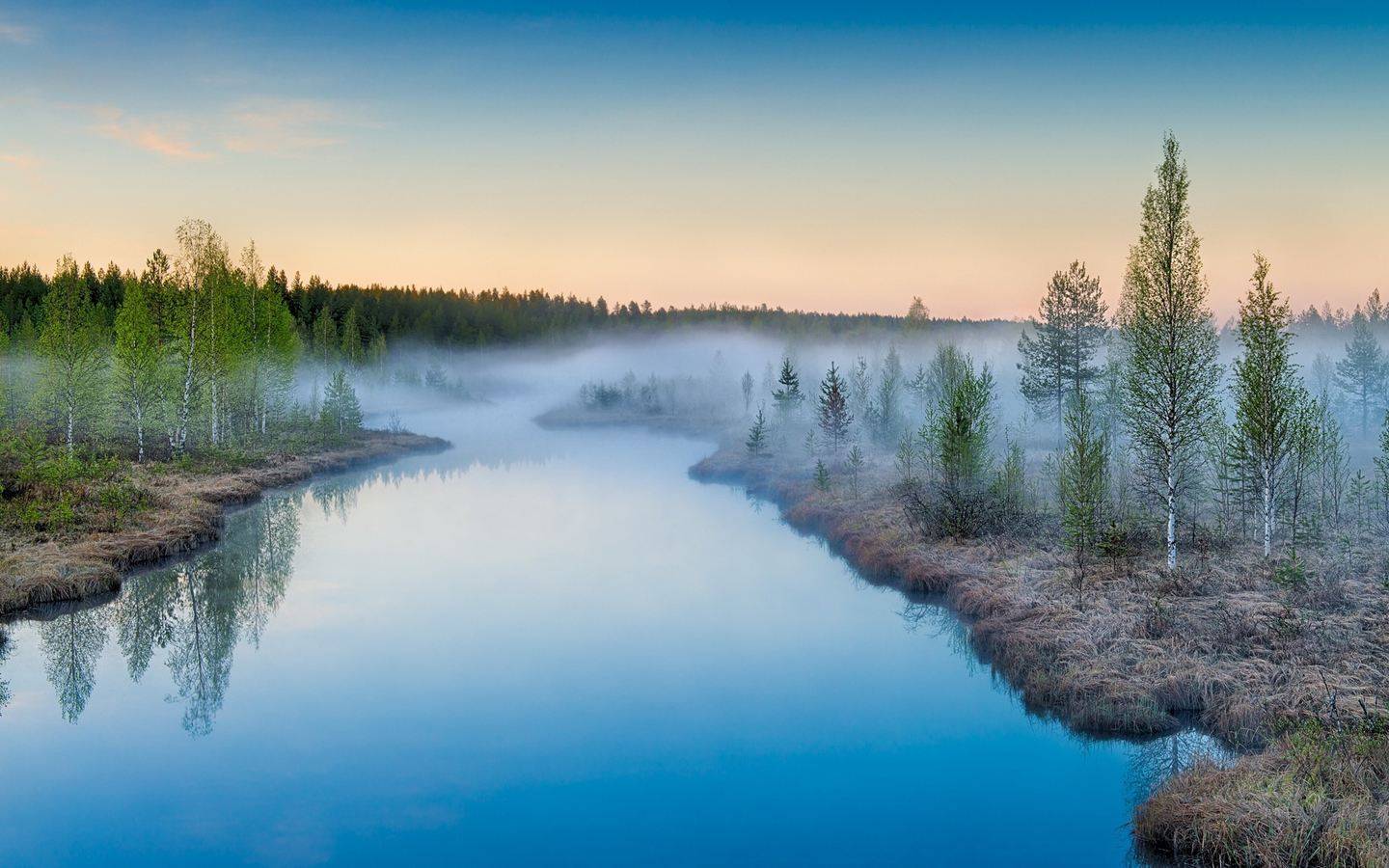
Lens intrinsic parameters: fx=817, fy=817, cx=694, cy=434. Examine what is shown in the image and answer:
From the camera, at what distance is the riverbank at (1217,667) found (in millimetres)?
10844

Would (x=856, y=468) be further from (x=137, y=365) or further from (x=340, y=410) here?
(x=340, y=410)

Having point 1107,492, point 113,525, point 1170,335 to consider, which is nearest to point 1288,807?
point 1170,335

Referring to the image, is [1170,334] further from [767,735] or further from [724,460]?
[724,460]

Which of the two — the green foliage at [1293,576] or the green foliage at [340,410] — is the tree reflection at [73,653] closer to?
the green foliage at [1293,576]

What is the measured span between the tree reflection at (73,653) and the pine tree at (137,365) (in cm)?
2527

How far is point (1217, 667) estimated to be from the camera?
54.4 ft

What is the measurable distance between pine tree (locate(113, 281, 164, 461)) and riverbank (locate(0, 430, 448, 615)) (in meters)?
3.90

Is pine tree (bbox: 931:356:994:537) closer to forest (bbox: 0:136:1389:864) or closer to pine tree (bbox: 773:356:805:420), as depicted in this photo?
forest (bbox: 0:136:1389:864)

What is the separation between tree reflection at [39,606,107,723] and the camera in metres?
17.5

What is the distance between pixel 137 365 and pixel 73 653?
29772 mm

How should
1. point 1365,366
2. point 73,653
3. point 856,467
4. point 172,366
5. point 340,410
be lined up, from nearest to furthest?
point 73,653 < point 856,467 < point 172,366 < point 340,410 < point 1365,366

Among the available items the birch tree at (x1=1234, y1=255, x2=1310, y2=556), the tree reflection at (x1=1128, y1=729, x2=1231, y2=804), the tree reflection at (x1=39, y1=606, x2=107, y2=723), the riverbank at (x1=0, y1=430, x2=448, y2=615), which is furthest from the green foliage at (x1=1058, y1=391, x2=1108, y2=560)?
the riverbank at (x1=0, y1=430, x2=448, y2=615)

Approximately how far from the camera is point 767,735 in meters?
16.4

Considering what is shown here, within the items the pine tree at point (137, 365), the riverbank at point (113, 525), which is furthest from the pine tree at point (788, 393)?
the pine tree at point (137, 365)
